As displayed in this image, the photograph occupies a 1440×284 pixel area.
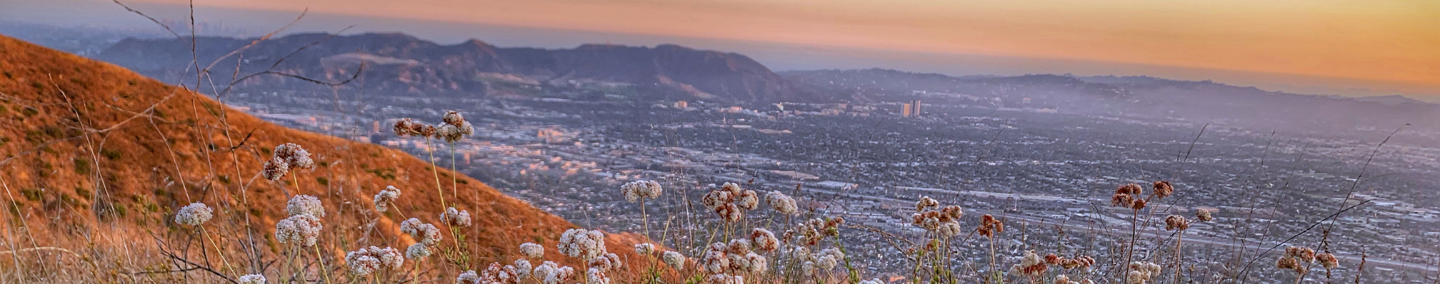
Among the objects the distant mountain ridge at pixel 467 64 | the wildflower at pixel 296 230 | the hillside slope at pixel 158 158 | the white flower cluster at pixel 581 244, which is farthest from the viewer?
the distant mountain ridge at pixel 467 64

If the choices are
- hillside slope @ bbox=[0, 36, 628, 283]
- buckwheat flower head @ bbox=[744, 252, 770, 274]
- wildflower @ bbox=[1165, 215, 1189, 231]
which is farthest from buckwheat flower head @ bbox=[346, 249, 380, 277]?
hillside slope @ bbox=[0, 36, 628, 283]

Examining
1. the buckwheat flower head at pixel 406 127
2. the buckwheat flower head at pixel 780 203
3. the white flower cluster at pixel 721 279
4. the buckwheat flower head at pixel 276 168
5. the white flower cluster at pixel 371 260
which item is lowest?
the white flower cluster at pixel 721 279

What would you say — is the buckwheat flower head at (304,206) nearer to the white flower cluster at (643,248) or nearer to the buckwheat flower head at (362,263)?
the buckwheat flower head at (362,263)

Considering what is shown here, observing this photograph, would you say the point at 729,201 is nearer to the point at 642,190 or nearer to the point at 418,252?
the point at 642,190

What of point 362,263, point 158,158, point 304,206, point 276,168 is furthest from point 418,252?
point 158,158

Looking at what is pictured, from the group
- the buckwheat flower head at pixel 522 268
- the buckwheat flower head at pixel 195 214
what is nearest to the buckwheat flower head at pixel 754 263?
the buckwheat flower head at pixel 522 268

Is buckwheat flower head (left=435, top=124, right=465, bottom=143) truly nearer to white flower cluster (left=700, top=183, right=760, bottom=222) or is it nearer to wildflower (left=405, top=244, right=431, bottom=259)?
wildflower (left=405, top=244, right=431, bottom=259)

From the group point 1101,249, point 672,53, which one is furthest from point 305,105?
point 1101,249
